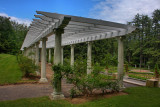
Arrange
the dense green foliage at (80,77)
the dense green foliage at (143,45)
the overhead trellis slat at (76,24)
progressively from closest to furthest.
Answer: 1. the overhead trellis slat at (76,24)
2. the dense green foliage at (80,77)
3. the dense green foliage at (143,45)

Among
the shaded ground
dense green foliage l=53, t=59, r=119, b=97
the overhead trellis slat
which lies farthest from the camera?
the shaded ground

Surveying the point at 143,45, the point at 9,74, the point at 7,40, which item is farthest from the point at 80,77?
the point at 7,40

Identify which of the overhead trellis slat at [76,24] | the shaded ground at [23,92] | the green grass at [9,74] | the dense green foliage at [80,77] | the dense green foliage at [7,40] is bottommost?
the shaded ground at [23,92]

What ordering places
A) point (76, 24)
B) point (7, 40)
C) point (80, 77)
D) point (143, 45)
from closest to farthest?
1. point (80, 77)
2. point (76, 24)
3. point (143, 45)
4. point (7, 40)

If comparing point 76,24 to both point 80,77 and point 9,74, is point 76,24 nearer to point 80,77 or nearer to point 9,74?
point 80,77

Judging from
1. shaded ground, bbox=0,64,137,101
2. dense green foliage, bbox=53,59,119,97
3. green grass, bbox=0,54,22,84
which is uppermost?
dense green foliage, bbox=53,59,119,97

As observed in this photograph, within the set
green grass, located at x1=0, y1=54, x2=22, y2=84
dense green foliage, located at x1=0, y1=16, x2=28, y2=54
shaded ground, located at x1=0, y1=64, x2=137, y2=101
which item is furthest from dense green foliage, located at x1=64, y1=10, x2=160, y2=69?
shaded ground, located at x1=0, y1=64, x2=137, y2=101

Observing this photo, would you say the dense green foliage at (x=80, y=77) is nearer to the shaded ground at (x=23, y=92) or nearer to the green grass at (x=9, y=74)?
the shaded ground at (x=23, y=92)

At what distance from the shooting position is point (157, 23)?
36.5m

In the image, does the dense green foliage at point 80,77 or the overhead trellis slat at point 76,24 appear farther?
the dense green foliage at point 80,77

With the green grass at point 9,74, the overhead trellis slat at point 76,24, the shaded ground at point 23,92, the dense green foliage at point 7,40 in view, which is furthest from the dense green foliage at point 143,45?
the shaded ground at point 23,92

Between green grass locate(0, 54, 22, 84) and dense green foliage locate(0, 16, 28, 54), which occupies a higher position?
Answer: dense green foliage locate(0, 16, 28, 54)

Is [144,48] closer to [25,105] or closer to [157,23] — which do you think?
[157,23]

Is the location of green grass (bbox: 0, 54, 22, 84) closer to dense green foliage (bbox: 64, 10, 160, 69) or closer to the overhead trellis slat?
the overhead trellis slat
